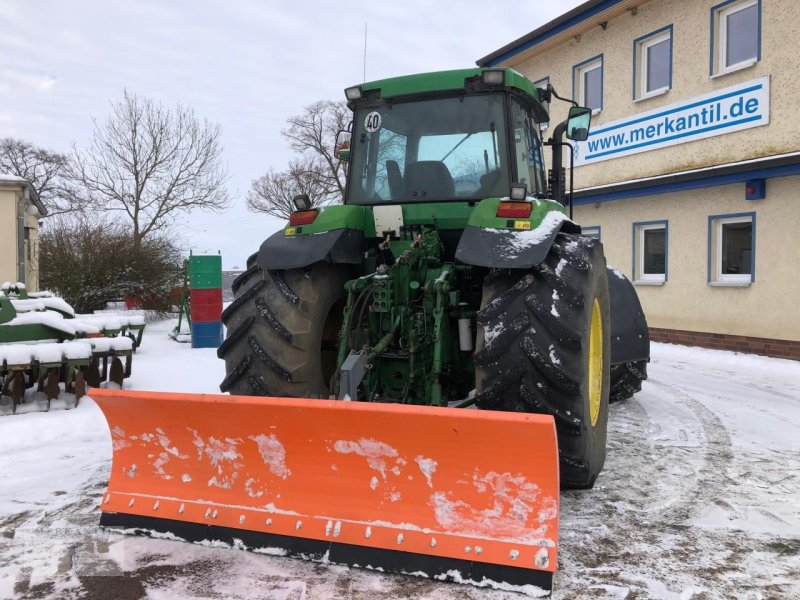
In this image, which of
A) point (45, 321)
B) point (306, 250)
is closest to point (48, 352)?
point (45, 321)

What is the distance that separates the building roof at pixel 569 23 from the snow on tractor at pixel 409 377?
8174 mm

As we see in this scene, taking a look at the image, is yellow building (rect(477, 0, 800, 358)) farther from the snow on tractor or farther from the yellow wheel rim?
the yellow wheel rim

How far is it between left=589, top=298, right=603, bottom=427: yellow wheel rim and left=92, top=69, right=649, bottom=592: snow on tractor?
19mm

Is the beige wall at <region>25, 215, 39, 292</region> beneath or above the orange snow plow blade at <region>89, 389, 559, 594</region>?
above

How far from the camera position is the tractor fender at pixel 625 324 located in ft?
16.8

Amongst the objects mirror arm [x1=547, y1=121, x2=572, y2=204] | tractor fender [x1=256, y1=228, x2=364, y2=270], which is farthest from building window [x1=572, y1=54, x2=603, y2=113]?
tractor fender [x1=256, y1=228, x2=364, y2=270]

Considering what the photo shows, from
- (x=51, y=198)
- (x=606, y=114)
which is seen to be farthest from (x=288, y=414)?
(x=51, y=198)

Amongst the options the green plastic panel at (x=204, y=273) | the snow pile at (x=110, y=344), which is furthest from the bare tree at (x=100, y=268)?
the snow pile at (x=110, y=344)

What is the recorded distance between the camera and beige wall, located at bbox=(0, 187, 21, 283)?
13.1m

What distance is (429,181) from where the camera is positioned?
3971 millimetres

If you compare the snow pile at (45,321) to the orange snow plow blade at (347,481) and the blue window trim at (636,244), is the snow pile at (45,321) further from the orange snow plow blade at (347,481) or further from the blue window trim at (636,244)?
the blue window trim at (636,244)

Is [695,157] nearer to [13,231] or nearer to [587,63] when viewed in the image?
[587,63]

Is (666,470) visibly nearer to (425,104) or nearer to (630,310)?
(630,310)

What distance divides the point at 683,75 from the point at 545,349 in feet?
29.6
